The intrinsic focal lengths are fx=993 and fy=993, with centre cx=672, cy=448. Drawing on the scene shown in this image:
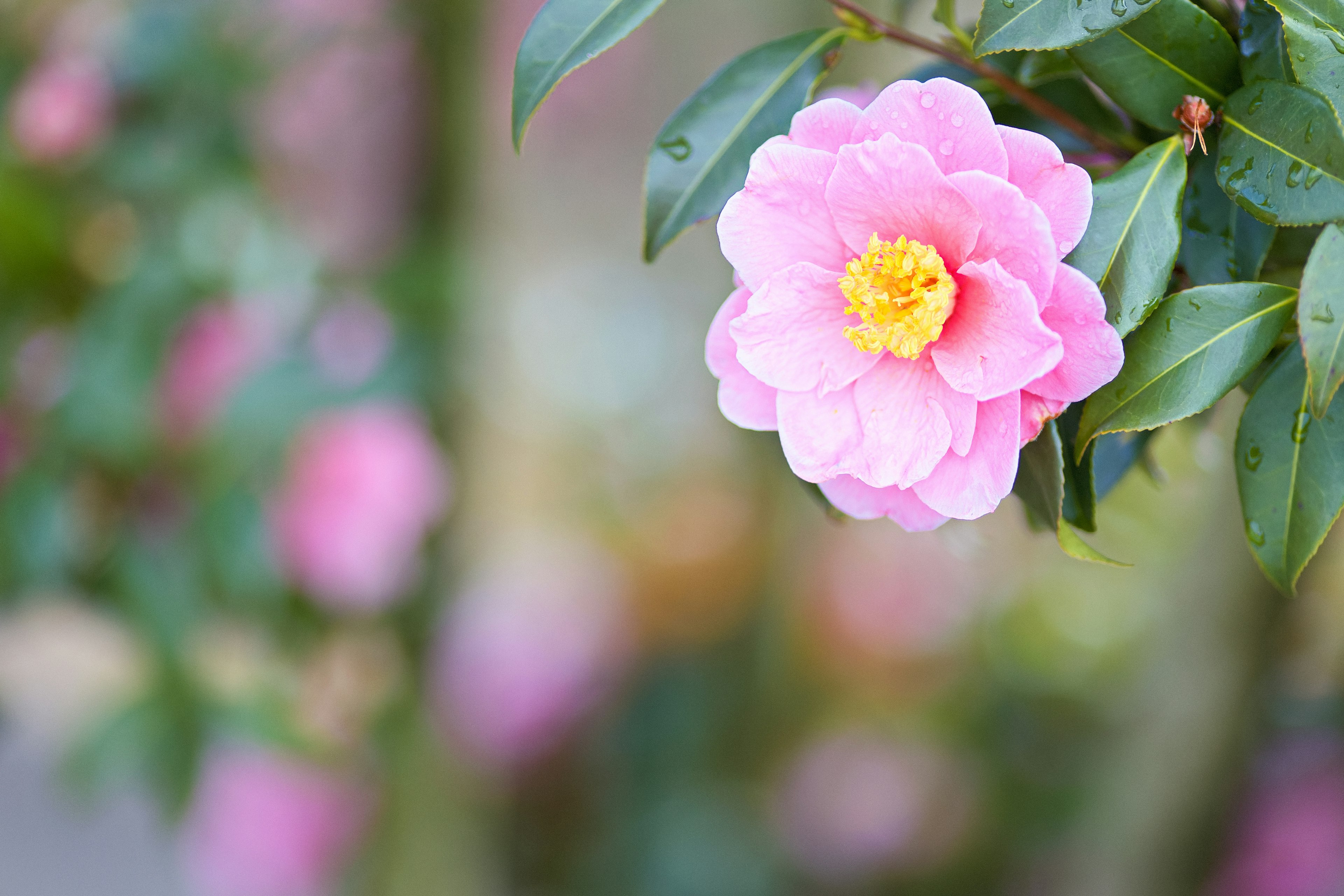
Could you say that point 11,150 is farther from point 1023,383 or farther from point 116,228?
point 1023,383

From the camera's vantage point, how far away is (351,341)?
1.06 meters

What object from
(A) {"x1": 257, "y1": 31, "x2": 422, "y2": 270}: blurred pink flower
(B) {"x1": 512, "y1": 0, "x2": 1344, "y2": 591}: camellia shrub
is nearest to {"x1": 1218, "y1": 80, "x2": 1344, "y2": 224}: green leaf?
(B) {"x1": 512, "y1": 0, "x2": 1344, "y2": 591}: camellia shrub

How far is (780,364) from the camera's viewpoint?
1.15 ft

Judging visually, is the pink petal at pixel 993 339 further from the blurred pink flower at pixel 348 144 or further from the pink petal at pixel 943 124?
the blurred pink flower at pixel 348 144

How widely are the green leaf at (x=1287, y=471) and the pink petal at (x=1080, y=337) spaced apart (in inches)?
2.6

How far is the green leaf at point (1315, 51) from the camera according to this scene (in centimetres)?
31

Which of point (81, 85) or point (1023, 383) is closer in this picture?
point (1023, 383)

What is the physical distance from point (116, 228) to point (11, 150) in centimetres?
12

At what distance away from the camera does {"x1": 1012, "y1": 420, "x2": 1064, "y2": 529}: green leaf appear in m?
0.32

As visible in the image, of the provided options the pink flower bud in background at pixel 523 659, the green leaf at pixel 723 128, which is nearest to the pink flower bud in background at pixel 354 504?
the pink flower bud in background at pixel 523 659

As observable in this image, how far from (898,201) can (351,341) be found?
84 cm

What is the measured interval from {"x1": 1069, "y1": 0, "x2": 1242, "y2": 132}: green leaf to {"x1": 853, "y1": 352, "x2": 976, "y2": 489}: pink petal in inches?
4.7

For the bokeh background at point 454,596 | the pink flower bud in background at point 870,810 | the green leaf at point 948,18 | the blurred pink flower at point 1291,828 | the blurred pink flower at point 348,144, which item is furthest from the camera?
the pink flower bud in background at point 870,810

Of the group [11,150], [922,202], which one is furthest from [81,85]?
[922,202]
